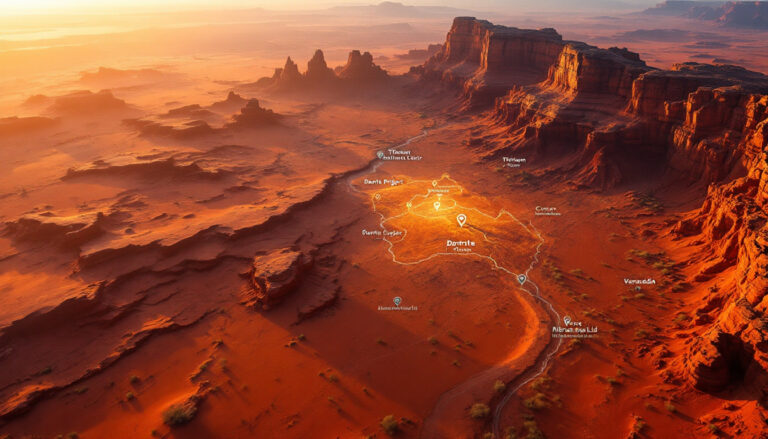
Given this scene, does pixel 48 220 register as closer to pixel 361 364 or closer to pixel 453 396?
pixel 361 364

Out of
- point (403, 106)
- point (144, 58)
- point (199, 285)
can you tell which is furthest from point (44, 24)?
point (199, 285)

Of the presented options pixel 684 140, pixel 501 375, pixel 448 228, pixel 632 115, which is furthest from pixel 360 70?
pixel 501 375

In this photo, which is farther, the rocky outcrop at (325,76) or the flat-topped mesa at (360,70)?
the rocky outcrop at (325,76)

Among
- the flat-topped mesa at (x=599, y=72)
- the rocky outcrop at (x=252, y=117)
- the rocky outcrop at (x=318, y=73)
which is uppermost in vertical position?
the rocky outcrop at (x=318, y=73)

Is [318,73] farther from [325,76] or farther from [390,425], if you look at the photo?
[390,425]

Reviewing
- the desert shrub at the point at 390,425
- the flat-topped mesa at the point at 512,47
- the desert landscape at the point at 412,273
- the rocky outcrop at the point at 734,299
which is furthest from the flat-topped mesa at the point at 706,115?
the desert shrub at the point at 390,425

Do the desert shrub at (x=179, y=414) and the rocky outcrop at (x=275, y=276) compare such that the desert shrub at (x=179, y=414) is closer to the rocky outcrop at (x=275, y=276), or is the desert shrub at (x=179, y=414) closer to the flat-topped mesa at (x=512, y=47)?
the rocky outcrop at (x=275, y=276)

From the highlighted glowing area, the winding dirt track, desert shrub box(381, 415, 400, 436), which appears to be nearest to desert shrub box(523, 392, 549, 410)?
the winding dirt track

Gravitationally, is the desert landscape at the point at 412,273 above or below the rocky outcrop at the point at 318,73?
below
